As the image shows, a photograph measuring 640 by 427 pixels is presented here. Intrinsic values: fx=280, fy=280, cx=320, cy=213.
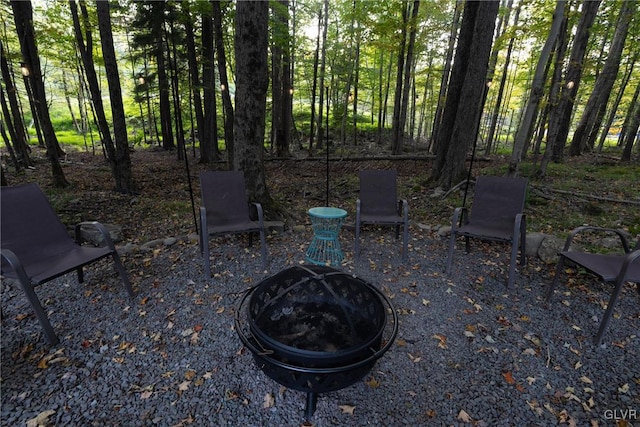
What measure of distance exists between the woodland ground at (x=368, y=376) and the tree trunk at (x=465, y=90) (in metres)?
2.27

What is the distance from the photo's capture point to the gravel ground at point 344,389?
64.3 inches

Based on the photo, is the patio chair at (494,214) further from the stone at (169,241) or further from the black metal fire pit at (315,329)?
the stone at (169,241)

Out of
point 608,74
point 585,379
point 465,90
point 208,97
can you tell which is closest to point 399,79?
point 465,90

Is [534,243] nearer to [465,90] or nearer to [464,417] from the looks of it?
[464,417]

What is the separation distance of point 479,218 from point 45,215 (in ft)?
15.1

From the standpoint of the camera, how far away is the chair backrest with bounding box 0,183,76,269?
7.89 ft

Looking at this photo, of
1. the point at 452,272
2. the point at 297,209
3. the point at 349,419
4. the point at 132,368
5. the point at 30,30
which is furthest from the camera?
the point at 30,30

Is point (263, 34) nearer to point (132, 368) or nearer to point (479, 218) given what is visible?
point (479, 218)

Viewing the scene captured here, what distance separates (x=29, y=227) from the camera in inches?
99.3

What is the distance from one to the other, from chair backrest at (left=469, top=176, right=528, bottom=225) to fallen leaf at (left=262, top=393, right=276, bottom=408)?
2.96 meters

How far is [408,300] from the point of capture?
8.82 ft

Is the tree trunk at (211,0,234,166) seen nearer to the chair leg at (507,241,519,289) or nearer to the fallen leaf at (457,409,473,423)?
the chair leg at (507,241,519,289)

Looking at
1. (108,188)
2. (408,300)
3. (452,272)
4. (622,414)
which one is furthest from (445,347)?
(108,188)

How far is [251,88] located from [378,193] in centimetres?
222
